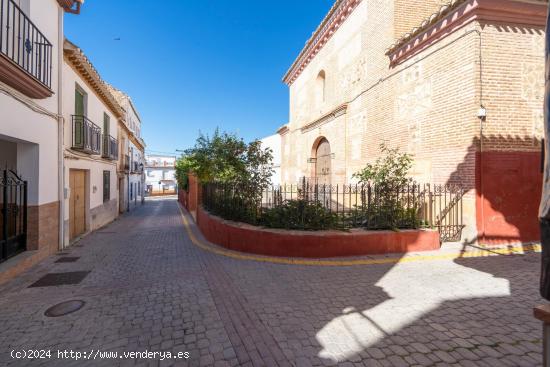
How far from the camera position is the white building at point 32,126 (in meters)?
5.08

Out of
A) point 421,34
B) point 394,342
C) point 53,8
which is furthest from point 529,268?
point 53,8

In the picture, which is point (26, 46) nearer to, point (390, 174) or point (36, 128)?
point (36, 128)

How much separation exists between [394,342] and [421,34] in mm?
8631

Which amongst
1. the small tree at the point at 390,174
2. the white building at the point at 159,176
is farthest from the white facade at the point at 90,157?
the white building at the point at 159,176

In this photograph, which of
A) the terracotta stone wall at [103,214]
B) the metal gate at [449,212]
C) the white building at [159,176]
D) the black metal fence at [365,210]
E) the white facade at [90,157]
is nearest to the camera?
the black metal fence at [365,210]

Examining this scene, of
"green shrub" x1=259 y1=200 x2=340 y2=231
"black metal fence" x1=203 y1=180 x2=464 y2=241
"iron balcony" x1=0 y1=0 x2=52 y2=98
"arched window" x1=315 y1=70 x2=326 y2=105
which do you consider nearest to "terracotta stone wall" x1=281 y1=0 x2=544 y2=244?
"black metal fence" x1=203 y1=180 x2=464 y2=241

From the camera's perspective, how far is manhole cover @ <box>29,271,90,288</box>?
500 cm

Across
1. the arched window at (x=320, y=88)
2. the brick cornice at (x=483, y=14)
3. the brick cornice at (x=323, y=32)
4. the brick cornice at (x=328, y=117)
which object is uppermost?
the brick cornice at (x=323, y=32)

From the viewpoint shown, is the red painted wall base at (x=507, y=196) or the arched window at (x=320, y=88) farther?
the arched window at (x=320, y=88)

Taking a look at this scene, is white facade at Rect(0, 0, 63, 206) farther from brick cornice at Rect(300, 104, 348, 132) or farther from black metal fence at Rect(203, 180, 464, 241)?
brick cornice at Rect(300, 104, 348, 132)

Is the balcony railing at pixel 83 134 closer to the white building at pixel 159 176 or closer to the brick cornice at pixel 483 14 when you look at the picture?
the brick cornice at pixel 483 14

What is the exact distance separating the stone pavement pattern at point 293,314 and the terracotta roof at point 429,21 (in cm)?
636

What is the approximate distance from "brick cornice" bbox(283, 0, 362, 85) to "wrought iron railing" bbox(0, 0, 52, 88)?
1136cm

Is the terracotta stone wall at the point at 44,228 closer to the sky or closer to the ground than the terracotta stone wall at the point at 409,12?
closer to the ground
